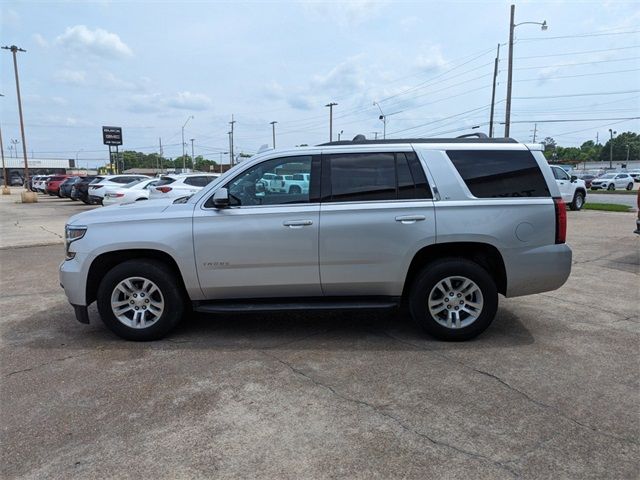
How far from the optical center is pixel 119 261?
191 inches

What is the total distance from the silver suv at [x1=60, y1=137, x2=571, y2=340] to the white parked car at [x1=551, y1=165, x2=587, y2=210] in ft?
49.5

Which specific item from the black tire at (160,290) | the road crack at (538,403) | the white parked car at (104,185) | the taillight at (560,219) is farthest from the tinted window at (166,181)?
the taillight at (560,219)

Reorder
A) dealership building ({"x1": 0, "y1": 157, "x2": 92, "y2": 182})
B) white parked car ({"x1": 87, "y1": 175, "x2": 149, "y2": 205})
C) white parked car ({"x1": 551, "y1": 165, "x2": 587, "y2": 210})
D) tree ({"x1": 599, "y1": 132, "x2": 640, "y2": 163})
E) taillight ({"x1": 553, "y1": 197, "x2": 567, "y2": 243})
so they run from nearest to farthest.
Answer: taillight ({"x1": 553, "y1": 197, "x2": 567, "y2": 243}), white parked car ({"x1": 551, "y1": 165, "x2": 587, "y2": 210}), white parked car ({"x1": 87, "y1": 175, "x2": 149, "y2": 205}), dealership building ({"x1": 0, "y1": 157, "x2": 92, "y2": 182}), tree ({"x1": 599, "y1": 132, "x2": 640, "y2": 163})

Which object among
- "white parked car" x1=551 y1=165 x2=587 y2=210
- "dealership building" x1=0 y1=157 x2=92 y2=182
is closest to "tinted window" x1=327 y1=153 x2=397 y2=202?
"white parked car" x1=551 y1=165 x2=587 y2=210

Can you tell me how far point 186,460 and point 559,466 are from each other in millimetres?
2172

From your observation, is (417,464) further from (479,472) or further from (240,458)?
(240,458)

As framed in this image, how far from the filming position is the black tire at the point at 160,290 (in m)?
4.63

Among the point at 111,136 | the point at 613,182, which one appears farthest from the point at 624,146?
the point at 111,136

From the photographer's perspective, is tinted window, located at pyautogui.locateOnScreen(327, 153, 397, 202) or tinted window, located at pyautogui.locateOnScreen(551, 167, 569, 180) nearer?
tinted window, located at pyautogui.locateOnScreen(327, 153, 397, 202)

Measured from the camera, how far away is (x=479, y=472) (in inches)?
106

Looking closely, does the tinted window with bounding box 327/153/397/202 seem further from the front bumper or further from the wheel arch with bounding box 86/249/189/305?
the front bumper

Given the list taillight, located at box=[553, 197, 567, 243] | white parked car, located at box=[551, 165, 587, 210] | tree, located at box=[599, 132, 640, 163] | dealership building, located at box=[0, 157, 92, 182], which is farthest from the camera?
tree, located at box=[599, 132, 640, 163]

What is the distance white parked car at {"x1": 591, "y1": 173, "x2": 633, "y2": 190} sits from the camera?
1634 inches

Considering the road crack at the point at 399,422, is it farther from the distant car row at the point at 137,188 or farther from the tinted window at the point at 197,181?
the tinted window at the point at 197,181
